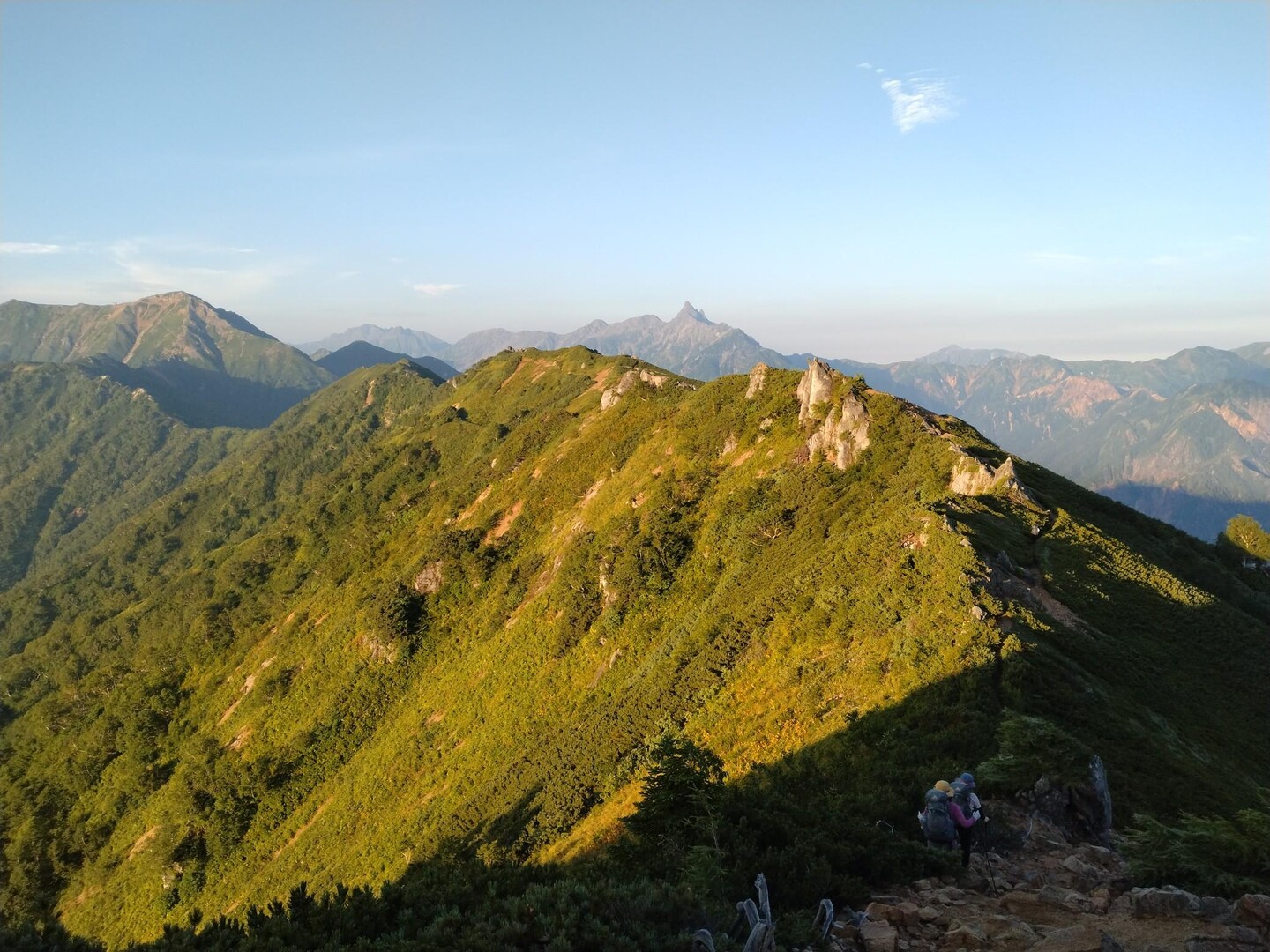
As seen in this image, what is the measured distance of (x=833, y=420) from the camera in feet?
201

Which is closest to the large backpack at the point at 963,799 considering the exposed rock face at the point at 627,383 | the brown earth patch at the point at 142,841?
the brown earth patch at the point at 142,841

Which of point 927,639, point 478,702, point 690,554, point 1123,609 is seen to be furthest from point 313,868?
point 1123,609

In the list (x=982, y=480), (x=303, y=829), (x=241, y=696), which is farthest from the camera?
(x=241, y=696)

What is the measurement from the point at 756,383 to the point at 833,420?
19.2 meters

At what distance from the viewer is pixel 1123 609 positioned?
118ft

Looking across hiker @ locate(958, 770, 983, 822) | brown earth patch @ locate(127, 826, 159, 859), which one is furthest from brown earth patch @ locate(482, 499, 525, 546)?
hiker @ locate(958, 770, 983, 822)

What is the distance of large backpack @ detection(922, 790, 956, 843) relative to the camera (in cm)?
1559

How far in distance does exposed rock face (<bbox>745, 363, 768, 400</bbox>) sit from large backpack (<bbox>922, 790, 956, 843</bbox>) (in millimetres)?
64691

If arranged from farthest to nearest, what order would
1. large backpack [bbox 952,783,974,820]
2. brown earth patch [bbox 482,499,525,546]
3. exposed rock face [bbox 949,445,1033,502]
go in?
brown earth patch [bbox 482,499,525,546] → exposed rock face [bbox 949,445,1033,502] → large backpack [bbox 952,783,974,820]

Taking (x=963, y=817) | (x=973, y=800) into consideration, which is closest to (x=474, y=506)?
(x=973, y=800)

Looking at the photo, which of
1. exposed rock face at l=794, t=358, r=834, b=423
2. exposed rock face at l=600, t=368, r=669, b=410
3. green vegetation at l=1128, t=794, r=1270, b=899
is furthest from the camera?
exposed rock face at l=600, t=368, r=669, b=410

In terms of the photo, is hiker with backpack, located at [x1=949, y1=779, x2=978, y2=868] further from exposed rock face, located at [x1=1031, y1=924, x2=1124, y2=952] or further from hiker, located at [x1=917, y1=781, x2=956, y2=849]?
exposed rock face, located at [x1=1031, y1=924, x2=1124, y2=952]

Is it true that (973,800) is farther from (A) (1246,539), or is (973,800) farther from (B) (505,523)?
(B) (505,523)

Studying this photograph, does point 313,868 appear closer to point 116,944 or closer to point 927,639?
point 116,944
